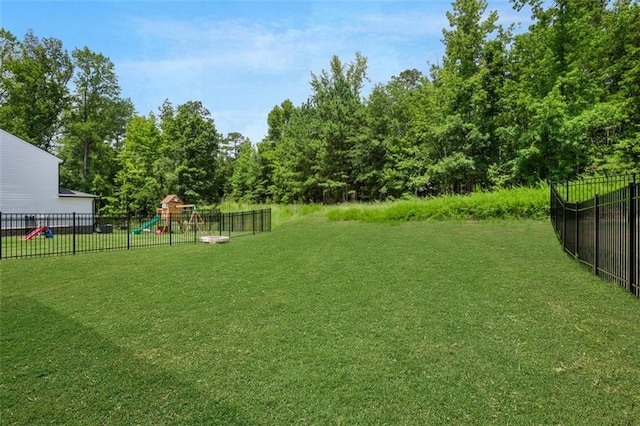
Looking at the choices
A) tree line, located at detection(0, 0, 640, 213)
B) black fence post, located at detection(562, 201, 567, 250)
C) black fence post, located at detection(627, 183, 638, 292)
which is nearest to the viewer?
black fence post, located at detection(627, 183, 638, 292)

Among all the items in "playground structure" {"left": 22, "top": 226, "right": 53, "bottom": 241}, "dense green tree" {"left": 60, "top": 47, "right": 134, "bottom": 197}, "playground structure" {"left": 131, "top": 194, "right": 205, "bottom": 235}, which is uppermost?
"dense green tree" {"left": 60, "top": 47, "right": 134, "bottom": 197}

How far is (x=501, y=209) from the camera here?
14977 mm

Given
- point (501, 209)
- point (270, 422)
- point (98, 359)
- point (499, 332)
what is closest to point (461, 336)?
point (499, 332)

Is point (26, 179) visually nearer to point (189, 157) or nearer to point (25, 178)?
point (25, 178)

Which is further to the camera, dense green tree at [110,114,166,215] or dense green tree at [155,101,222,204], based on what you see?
dense green tree at [155,101,222,204]

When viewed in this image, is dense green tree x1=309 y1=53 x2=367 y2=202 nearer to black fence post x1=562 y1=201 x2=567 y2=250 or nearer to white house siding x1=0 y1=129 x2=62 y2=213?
white house siding x1=0 y1=129 x2=62 y2=213

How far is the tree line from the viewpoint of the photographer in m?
18.2

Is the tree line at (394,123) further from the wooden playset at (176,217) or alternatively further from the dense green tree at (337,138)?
the wooden playset at (176,217)

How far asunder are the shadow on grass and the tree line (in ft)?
63.6

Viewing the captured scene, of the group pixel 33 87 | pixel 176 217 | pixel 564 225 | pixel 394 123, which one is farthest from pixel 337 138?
pixel 33 87

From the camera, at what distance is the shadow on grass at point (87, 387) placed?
2.54 m

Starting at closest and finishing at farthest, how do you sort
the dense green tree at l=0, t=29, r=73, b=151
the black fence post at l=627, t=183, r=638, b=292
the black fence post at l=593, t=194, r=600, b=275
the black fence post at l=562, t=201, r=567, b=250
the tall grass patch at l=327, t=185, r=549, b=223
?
the black fence post at l=627, t=183, r=638, b=292
the black fence post at l=593, t=194, r=600, b=275
the black fence post at l=562, t=201, r=567, b=250
the tall grass patch at l=327, t=185, r=549, b=223
the dense green tree at l=0, t=29, r=73, b=151

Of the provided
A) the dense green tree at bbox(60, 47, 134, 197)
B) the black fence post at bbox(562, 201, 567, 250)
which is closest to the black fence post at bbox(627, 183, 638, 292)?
the black fence post at bbox(562, 201, 567, 250)

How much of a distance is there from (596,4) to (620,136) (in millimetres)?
8446
